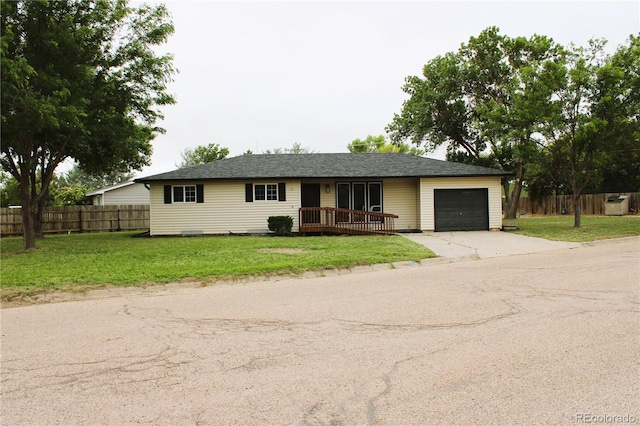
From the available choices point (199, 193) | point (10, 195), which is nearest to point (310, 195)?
point (199, 193)

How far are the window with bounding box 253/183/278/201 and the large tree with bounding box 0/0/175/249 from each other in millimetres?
6359

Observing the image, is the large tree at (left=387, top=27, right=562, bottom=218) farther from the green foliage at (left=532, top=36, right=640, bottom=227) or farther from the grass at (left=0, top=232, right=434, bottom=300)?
the grass at (left=0, top=232, right=434, bottom=300)

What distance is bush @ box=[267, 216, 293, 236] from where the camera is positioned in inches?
847

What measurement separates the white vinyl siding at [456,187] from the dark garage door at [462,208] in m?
0.20

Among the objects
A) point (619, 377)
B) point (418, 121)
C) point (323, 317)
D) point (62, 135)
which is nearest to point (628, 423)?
point (619, 377)

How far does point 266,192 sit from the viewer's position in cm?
2317

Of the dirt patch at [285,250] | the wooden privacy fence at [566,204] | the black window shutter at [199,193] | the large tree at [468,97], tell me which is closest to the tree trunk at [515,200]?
the large tree at [468,97]

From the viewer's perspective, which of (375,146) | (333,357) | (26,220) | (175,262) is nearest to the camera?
(333,357)

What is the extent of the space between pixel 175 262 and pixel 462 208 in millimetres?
15680

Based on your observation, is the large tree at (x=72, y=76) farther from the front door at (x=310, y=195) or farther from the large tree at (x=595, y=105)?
the large tree at (x=595, y=105)

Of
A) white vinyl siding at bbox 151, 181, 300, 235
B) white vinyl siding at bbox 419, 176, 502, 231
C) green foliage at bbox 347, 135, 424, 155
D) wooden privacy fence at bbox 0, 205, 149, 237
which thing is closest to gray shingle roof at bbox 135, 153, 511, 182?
white vinyl siding at bbox 419, 176, 502, 231

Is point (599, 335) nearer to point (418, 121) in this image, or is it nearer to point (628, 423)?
point (628, 423)

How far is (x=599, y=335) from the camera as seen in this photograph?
518 cm

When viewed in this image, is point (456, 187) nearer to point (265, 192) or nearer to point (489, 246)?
point (489, 246)
